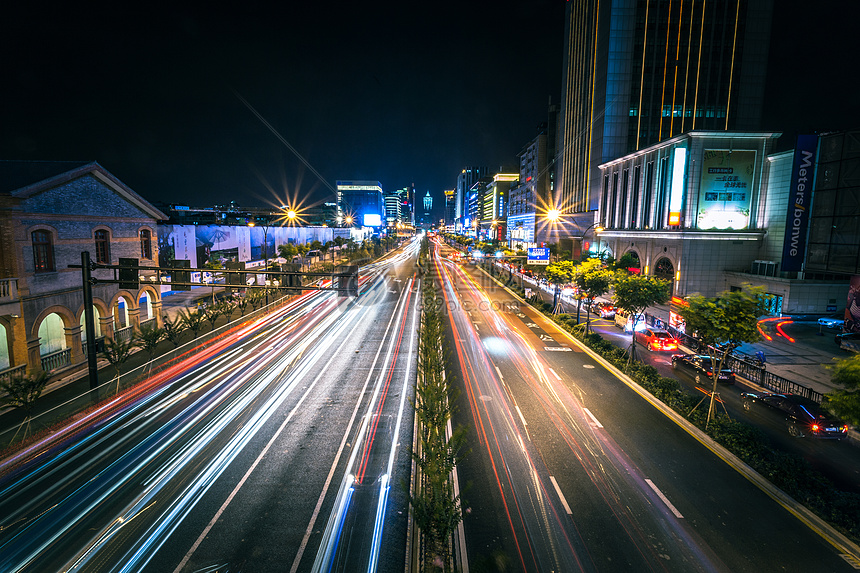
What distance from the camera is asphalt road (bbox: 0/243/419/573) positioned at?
10086mm

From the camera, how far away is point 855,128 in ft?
102

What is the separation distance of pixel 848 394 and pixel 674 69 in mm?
73016

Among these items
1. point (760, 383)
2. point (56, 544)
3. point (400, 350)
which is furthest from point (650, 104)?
point (56, 544)

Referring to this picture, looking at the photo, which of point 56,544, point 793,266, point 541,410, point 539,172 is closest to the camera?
point 56,544

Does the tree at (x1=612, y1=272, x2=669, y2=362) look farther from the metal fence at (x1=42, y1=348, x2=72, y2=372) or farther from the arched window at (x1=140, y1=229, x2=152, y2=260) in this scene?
the arched window at (x1=140, y1=229, x2=152, y2=260)

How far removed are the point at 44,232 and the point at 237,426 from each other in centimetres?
1685

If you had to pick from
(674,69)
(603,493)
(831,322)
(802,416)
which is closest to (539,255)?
(831,322)

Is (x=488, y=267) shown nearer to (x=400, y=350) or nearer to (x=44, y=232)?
(x=400, y=350)

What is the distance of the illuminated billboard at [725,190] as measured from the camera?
44.4 m

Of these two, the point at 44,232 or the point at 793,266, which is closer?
A: the point at 44,232

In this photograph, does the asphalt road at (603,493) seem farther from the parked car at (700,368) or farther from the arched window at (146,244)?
the arched window at (146,244)

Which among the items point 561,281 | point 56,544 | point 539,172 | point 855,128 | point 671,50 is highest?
point 671,50

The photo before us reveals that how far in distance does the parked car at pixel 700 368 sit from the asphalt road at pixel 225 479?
17012mm

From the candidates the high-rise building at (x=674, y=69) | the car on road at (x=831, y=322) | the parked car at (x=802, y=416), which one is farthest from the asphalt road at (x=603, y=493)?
the high-rise building at (x=674, y=69)
